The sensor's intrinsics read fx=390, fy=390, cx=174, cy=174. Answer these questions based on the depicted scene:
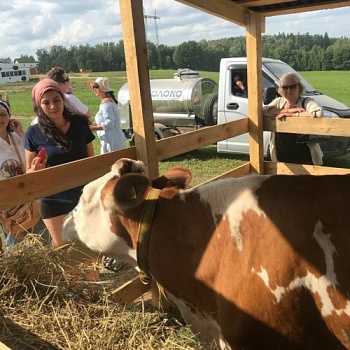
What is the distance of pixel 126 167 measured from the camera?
2.35 m

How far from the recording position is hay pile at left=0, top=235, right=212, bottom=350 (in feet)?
5.38

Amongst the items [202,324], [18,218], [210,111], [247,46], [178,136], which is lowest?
[202,324]

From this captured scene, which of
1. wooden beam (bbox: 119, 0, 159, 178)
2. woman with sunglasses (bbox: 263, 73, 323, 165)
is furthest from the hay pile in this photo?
woman with sunglasses (bbox: 263, 73, 323, 165)

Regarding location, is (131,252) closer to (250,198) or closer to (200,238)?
(200,238)

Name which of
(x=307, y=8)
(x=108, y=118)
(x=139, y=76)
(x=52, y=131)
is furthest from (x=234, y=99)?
(x=52, y=131)

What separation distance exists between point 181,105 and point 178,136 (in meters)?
6.43

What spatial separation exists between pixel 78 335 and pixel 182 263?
0.67m

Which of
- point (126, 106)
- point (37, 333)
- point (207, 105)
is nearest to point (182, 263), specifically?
point (37, 333)

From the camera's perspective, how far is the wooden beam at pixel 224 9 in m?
3.76

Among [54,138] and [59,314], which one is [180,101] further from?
[59,314]

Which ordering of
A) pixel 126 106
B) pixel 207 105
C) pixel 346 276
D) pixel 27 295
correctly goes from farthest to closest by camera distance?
pixel 126 106 → pixel 207 105 → pixel 27 295 → pixel 346 276

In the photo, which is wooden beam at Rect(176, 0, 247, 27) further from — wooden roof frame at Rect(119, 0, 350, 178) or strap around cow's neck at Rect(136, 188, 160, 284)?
strap around cow's neck at Rect(136, 188, 160, 284)

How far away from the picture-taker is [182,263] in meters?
2.12

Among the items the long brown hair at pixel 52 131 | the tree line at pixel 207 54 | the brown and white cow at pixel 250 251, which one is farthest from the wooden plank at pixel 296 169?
the tree line at pixel 207 54
